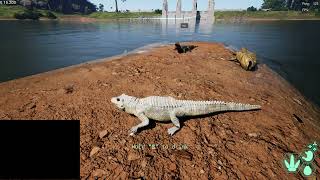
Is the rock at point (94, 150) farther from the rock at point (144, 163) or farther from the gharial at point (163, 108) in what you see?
the rock at point (144, 163)

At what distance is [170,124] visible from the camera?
7.32 metres

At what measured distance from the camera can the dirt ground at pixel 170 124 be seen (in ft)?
18.1

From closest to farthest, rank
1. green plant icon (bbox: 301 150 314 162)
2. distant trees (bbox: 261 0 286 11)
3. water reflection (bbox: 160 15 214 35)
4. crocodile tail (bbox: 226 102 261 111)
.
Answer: green plant icon (bbox: 301 150 314 162)
crocodile tail (bbox: 226 102 261 111)
water reflection (bbox: 160 15 214 35)
distant trees (bbox: 261 0 286 11)

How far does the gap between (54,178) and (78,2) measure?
545 ft

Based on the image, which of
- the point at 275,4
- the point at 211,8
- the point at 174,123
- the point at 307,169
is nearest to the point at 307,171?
the point at 307,169

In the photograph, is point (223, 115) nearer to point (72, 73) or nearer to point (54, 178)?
point (54, 178)

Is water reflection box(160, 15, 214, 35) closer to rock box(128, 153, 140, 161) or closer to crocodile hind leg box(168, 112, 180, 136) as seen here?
crocodile hind leg box(168, 112, 180, 136)

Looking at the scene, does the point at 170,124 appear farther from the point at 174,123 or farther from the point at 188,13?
the point at 188,13

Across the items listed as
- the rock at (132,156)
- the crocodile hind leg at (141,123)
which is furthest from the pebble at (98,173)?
the crocodile hind leg at (141,123)

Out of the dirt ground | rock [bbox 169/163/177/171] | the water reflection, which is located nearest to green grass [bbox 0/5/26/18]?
the water reflection
